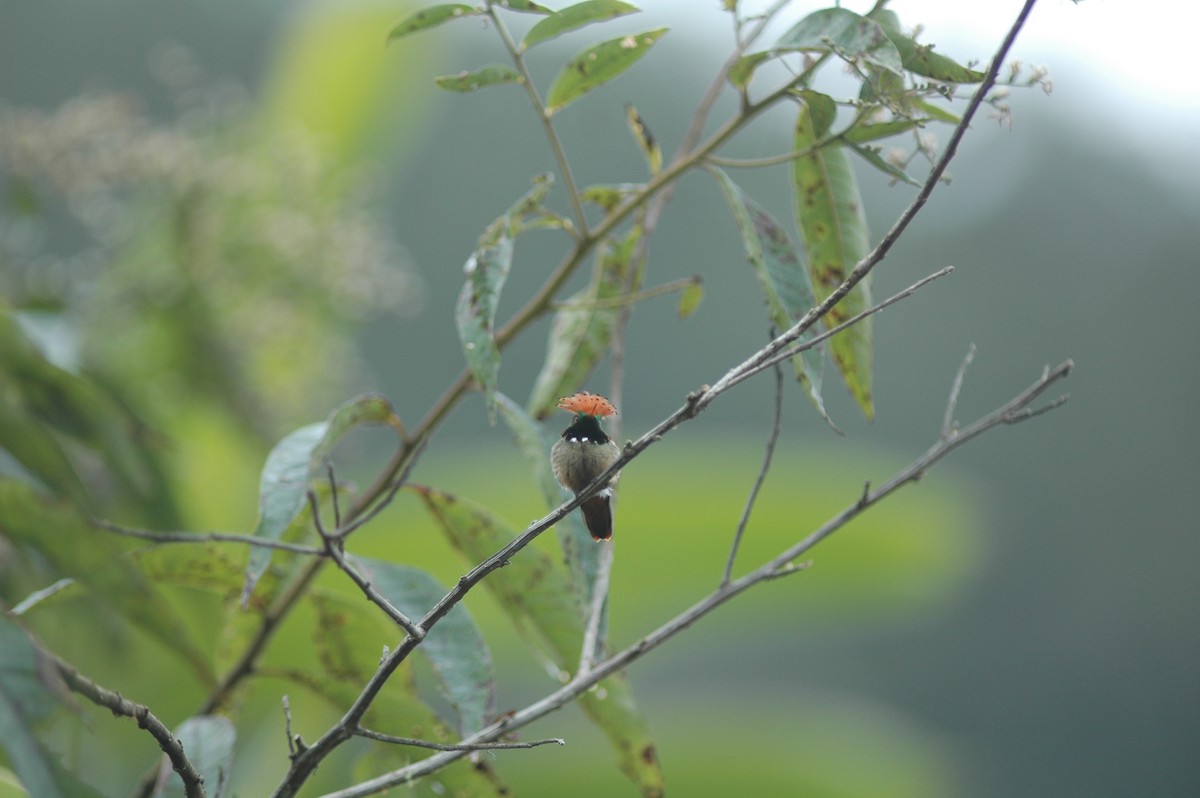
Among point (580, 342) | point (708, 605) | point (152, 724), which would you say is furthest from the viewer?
point (580, 342)

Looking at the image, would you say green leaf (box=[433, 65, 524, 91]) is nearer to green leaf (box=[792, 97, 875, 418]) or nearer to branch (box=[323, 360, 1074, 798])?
green leaf (box=[792, 97, 875, 418])

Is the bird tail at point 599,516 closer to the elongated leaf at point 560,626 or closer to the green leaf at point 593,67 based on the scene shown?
the elongated leaf at point 560,626

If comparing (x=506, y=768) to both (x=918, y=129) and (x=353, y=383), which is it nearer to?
(x=353, y=383)

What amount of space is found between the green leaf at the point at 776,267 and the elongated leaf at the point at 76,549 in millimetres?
535

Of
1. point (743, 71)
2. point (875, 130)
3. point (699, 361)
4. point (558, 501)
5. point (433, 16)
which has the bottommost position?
point (558, 501)

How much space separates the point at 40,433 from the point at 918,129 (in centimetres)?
76

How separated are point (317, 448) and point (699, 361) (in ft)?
29.2

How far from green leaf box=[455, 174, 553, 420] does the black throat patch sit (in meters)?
0.12

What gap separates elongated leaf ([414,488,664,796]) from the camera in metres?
0.87

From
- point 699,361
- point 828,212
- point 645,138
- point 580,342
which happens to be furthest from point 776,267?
point 699,361

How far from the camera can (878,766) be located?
2395 millimetres

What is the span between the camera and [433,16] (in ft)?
2.61

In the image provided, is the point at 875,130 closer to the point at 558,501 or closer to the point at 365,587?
the point at 558,501

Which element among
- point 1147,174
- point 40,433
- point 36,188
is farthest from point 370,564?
point 1147,174
